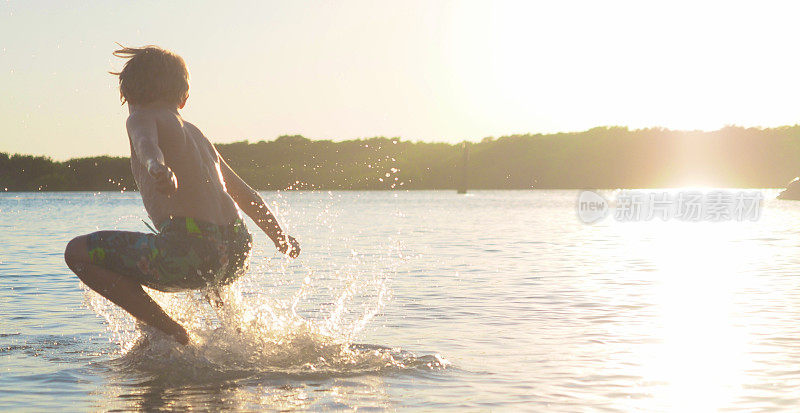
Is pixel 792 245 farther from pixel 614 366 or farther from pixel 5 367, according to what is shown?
pixel 5 367

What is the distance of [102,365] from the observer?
7.22 meters

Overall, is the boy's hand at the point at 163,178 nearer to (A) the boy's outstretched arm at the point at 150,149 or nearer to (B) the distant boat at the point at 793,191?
(A) the boy's outstretched arm at the point at 150,149

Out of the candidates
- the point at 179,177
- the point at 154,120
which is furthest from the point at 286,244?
the point at 154,120

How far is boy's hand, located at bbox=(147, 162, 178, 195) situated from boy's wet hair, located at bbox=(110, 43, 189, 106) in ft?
2.87

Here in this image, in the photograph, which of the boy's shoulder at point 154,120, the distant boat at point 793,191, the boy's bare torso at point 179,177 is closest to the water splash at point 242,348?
the boy's bare torso at point 179,177

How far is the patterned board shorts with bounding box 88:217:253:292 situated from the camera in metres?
5.61

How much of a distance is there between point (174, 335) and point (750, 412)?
3665 mm

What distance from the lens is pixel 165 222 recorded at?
566 cm

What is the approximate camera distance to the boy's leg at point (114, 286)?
5684 millimetres

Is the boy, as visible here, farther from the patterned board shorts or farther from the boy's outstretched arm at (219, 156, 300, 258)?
the boy's outstretched arm at (219, 156, 300, 258)

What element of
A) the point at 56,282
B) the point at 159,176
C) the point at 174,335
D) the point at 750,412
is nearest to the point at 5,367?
the point at 174,335

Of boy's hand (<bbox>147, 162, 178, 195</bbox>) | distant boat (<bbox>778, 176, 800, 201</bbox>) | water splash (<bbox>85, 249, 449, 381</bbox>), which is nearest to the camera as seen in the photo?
boy's hand (<bbox>147, 162, 178, 195</bbox>)

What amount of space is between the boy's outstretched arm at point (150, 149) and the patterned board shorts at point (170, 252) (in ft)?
1.43

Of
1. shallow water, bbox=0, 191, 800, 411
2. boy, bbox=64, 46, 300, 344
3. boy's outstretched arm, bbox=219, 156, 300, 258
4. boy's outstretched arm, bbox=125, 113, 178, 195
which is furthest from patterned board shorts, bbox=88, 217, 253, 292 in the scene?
shallow water, bbox=0, 191, 800, 411
